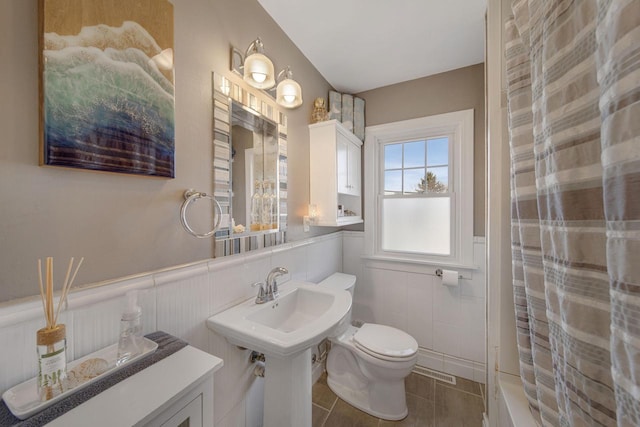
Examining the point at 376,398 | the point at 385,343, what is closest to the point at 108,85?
the point at 385,343

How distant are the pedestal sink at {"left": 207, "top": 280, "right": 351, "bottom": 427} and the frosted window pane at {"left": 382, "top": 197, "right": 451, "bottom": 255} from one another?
1.15 metres

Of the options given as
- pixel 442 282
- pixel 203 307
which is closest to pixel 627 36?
pixel 203 307

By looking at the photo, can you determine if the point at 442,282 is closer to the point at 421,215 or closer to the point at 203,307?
the point at 421,215

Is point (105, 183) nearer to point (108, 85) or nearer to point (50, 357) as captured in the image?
point (108, 85)

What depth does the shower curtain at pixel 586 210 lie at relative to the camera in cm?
28

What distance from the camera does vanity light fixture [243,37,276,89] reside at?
1127 millimetres

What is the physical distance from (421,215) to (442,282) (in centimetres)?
61

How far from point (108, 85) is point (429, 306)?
2.36 meters

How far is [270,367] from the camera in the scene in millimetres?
1054

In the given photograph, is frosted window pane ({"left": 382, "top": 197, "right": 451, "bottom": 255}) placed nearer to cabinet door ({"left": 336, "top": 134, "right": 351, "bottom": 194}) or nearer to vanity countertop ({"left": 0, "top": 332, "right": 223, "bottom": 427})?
cabinet door ({"left": 336, "top": 134, "right": 351, "bottom": 194})

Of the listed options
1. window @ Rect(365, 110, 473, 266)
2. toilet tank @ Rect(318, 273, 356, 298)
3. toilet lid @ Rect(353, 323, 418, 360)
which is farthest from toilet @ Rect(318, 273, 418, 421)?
window @ Rect(365, 110, 473, 266)

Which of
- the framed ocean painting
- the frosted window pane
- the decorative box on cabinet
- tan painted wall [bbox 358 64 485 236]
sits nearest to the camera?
the framed ocean painting

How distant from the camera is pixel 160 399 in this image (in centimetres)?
52

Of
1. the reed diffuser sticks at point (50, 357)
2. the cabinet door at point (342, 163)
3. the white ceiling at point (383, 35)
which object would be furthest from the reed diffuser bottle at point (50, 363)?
the white ceiling at point (383, 35)
